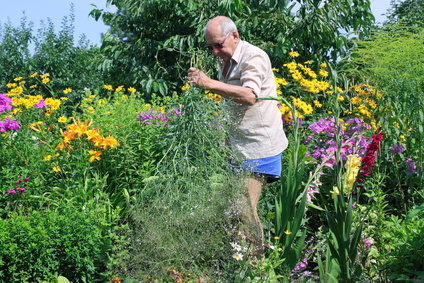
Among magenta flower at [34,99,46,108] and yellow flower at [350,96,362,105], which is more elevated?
yellow flower at [350,96,362,105]

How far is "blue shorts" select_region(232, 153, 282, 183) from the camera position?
326 cm

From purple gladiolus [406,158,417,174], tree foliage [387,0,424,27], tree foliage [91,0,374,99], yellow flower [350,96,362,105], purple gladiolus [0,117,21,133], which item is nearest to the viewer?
purple gladiolus [0,117,21,133]

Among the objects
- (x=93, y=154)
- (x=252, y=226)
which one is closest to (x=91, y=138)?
(x=93, y=154)

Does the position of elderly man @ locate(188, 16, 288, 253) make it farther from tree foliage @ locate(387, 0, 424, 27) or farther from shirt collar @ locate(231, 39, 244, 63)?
tree foliage @ locate(387, 0, 424, 27)

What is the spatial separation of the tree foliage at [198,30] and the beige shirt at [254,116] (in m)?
3.14

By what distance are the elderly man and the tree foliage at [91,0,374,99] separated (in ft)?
10.3

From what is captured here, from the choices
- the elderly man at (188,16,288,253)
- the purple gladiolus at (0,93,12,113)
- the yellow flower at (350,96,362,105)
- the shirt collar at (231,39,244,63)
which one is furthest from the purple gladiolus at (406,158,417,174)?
the purple gladiolus at (0,93,12,113)

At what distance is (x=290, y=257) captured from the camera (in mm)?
3309

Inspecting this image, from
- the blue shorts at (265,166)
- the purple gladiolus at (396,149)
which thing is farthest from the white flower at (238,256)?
the purple gladiolus at (396,149)

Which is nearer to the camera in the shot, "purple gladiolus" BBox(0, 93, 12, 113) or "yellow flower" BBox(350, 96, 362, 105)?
"purple gladiolus" BBox(0, 93, 12, 113)

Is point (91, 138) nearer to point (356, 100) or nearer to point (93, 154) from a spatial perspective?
point (93, 154)

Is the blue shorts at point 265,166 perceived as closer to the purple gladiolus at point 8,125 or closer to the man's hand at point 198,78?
the man's hand at point 198,78

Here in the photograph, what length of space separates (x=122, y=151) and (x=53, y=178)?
66 cm

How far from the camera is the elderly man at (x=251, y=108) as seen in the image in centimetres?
312
